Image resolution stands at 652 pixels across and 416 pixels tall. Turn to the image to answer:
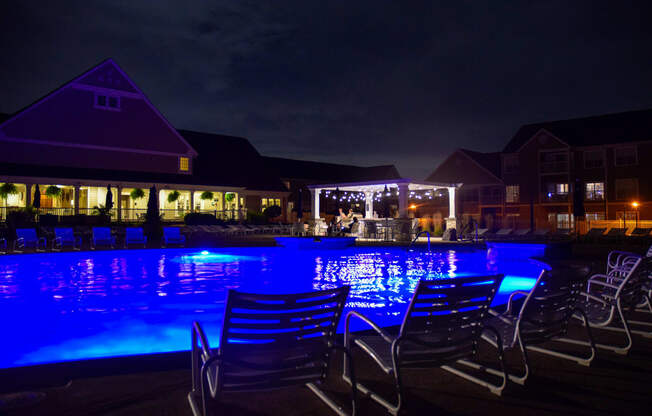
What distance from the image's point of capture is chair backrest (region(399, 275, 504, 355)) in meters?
3.51

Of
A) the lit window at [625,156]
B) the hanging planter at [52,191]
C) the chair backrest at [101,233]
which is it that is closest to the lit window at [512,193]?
the lit window at [625,156]

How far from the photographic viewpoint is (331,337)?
3432 millimetres

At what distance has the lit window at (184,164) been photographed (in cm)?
3384

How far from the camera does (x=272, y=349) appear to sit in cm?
322

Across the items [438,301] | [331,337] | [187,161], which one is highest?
[187,161]

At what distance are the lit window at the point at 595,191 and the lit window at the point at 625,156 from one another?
212 centimetres

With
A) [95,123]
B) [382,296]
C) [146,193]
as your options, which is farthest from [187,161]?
[382,296]

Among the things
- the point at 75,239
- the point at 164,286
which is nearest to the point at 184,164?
the point at 75,239

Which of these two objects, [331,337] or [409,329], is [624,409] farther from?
[331,337]

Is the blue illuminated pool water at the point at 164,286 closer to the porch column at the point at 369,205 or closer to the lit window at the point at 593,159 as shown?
the porch column at the point at 369,205

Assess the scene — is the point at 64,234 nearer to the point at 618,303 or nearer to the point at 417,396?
the point at 417,396

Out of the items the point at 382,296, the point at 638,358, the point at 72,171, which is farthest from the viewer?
the point at 72,171

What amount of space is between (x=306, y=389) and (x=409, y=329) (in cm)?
111

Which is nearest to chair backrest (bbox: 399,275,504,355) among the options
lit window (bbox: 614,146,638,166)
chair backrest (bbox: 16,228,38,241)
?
chair backrest (bbox: 16,228,38,241)
